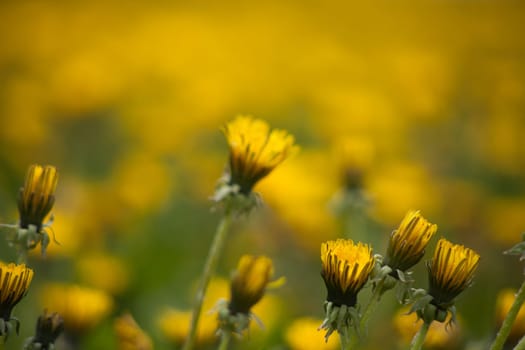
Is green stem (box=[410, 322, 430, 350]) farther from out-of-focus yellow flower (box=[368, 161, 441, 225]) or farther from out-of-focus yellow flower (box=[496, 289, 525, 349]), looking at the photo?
out-of-focus yellow flower (box=[368, 161, 441, 225])

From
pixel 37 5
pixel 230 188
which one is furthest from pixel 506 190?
pixel 37 5

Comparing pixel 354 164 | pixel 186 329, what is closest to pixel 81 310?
pixel 186 329

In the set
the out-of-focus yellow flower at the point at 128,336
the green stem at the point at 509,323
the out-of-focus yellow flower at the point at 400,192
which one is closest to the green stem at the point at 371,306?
the green stem at the point at 509,323

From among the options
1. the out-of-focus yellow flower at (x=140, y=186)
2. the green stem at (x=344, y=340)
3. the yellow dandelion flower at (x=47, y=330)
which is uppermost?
the out-of-focus yellow flower at (x=140, y=186)

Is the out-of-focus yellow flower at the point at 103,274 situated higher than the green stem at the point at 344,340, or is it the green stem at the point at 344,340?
the out-of-focus yellow flower at the point at 103,274

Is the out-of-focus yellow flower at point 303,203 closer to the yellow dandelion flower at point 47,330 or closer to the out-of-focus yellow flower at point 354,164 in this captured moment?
the out-of-focus yellow flower at point 354,164

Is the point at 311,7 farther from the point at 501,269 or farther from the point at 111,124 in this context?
the point at 501,269

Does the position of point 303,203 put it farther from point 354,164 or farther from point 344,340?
point 344,340
